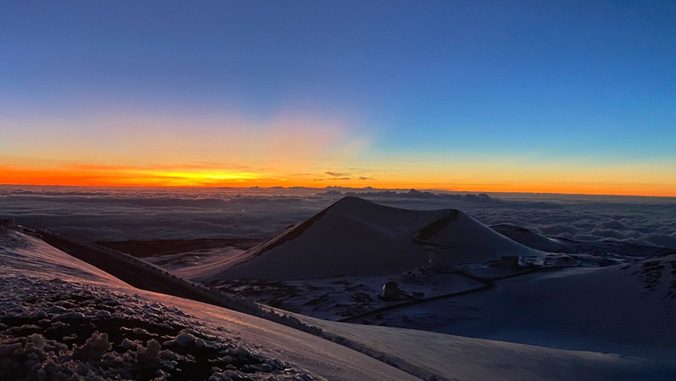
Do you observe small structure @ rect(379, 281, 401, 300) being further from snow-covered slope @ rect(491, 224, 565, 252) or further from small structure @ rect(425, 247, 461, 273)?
snow-covered slope @ rect(491, 224, 565, 252)

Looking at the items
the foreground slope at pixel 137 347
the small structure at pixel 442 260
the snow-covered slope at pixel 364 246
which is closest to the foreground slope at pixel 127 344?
the foreground slope at pixel 137 347

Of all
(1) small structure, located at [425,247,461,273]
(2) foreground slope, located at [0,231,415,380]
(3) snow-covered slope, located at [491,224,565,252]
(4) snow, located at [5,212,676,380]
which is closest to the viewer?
(2) foreground slope, located at [0,231,415,380]

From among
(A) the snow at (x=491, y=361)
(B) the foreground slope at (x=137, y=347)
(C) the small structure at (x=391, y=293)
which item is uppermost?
(B) the foreground slope at (x=137, y=347)

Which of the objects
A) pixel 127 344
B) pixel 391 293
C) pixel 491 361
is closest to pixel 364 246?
pixel 391 293

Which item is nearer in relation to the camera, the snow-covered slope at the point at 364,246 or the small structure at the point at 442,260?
the small structure at the point at 442,260

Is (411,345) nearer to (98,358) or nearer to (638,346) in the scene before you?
(98,358)

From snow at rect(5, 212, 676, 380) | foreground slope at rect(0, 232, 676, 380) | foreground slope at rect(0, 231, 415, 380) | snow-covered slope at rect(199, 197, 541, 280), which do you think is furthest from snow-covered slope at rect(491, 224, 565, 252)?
foreground slope at rect(0, 231, 415, 380)

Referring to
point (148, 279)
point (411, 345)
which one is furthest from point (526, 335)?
point (148, 279)

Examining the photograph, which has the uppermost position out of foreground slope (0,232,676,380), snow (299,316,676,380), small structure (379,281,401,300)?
foreground slope (0,232,676,380)

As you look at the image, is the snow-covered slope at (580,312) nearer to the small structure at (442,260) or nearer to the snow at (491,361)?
the snow at (491,361)
